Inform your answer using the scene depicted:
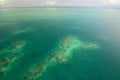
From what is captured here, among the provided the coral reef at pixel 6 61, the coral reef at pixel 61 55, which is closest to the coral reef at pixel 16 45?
the coral reef at pixel 6 61

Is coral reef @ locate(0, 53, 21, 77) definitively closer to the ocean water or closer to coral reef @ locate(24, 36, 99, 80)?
the ocean water

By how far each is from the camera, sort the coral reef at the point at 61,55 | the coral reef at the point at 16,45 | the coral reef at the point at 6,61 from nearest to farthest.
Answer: the coral reef at the point at 61,55, the coral reef at the point at 6,61, the coral reef at the point at 16,45

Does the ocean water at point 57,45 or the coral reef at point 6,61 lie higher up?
the coral reef at point 6,61

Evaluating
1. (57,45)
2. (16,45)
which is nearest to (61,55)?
(57,45)

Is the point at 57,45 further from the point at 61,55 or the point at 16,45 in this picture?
the point at 16,45

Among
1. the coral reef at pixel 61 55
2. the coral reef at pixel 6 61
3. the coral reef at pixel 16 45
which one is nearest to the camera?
the coral reef at pixel 61 55

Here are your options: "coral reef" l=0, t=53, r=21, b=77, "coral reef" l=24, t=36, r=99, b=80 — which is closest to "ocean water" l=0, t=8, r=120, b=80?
"coral reef" l=0, t=53, r=21, b=77

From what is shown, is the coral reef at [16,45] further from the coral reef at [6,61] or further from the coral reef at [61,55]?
the coral reef at [61,55]
